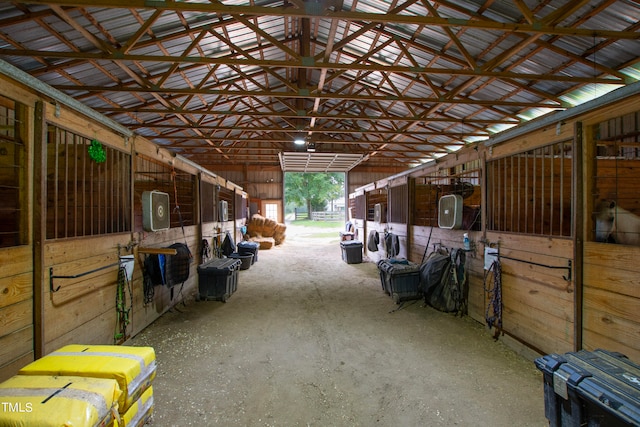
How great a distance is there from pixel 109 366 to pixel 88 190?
2225 mm

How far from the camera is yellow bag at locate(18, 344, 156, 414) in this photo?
5.00ft

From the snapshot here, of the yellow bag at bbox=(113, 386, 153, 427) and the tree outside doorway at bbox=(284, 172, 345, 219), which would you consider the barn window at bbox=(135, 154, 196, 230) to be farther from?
the tree outside doorway at bbox=(284, 172, 345, 219)

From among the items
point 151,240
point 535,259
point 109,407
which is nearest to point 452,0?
point 535,259

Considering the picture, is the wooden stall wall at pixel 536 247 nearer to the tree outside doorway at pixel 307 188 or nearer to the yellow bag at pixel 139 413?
the yellow bag at pixel 139 413

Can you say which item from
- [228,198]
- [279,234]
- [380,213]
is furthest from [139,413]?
[279,234]

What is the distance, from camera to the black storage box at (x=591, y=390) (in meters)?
1.26

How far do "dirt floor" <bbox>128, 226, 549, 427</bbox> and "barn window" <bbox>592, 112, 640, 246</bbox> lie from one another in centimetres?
137

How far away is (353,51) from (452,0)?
9.80 ft

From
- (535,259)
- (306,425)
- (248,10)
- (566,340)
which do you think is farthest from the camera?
(248,10)

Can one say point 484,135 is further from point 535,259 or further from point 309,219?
point 309,219

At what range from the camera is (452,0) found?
476 cm

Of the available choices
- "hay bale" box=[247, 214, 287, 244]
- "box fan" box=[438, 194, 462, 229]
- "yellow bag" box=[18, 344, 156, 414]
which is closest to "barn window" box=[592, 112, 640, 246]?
"box fan" box=[438, 194, 462, 229]

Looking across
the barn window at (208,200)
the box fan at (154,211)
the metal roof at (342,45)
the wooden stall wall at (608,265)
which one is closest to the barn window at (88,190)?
the box fan at (154,211)

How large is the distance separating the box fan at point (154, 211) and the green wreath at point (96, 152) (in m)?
0.64
